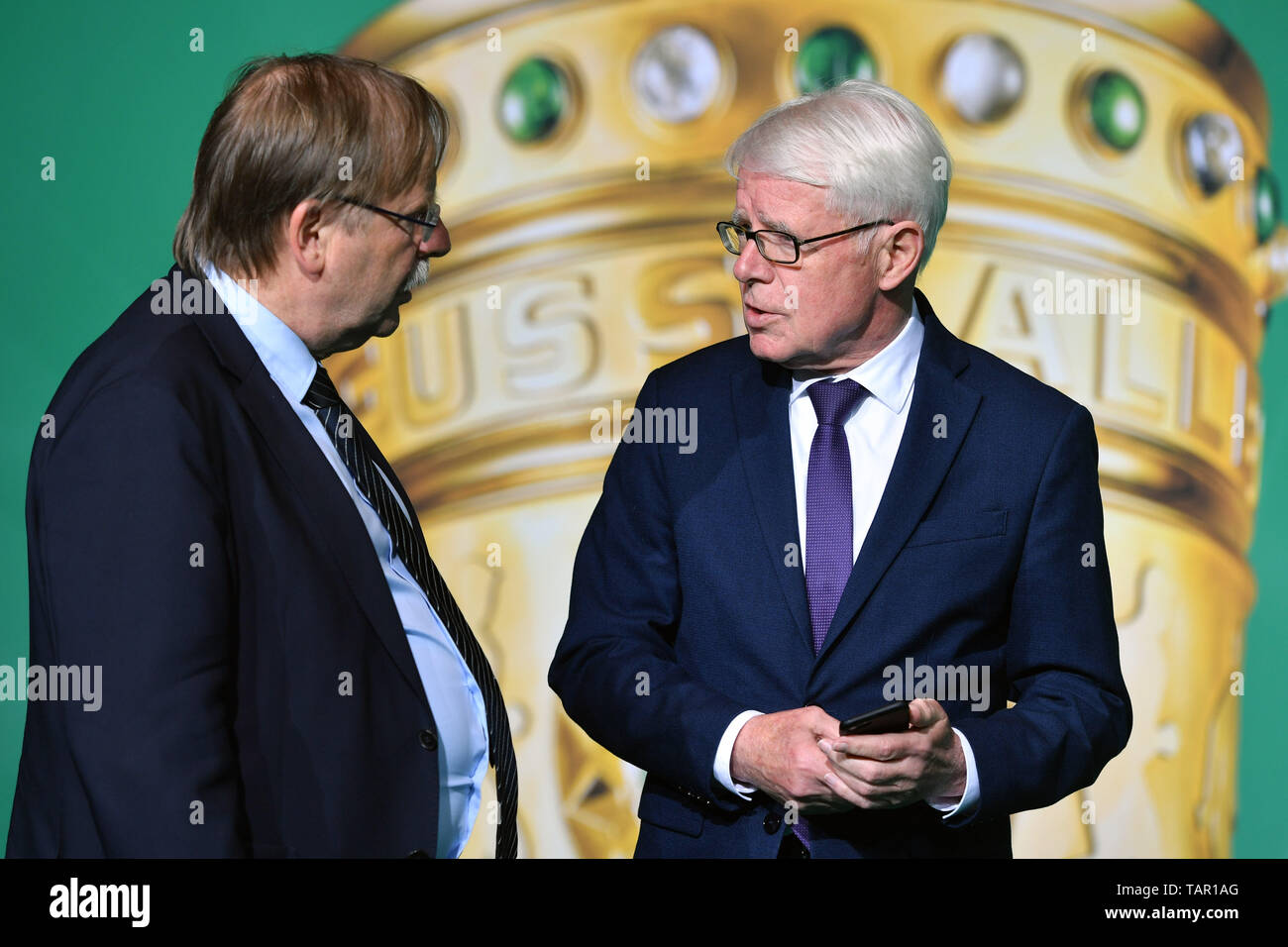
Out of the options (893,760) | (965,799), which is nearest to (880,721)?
(893,760)

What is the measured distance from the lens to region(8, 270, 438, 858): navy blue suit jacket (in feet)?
5.23

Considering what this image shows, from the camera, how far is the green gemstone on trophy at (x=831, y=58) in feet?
12.0

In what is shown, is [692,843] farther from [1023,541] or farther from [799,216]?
[799,216]

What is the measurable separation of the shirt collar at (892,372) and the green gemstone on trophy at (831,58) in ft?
5.15

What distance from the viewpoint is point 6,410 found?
11.7 ft

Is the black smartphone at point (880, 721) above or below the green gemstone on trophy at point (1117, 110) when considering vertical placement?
below

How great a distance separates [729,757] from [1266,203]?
250 cm

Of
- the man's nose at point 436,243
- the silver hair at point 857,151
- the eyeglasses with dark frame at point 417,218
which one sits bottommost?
the man's nose at point 436,243

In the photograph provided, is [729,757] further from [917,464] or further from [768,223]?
[768,223]

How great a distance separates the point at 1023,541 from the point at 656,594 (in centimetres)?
53

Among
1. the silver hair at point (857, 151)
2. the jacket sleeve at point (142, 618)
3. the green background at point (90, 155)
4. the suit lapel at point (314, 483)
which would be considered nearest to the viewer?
the jacket sleeve at point (142, 618)

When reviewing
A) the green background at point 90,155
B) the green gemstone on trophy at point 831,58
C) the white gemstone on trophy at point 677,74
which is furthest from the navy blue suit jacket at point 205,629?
the green gemstone on trophy at point 831,58

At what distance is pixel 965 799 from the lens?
197cm

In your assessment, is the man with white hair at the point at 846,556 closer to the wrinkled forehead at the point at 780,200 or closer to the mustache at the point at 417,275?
the wrinkled forehead at the point at 780,200
